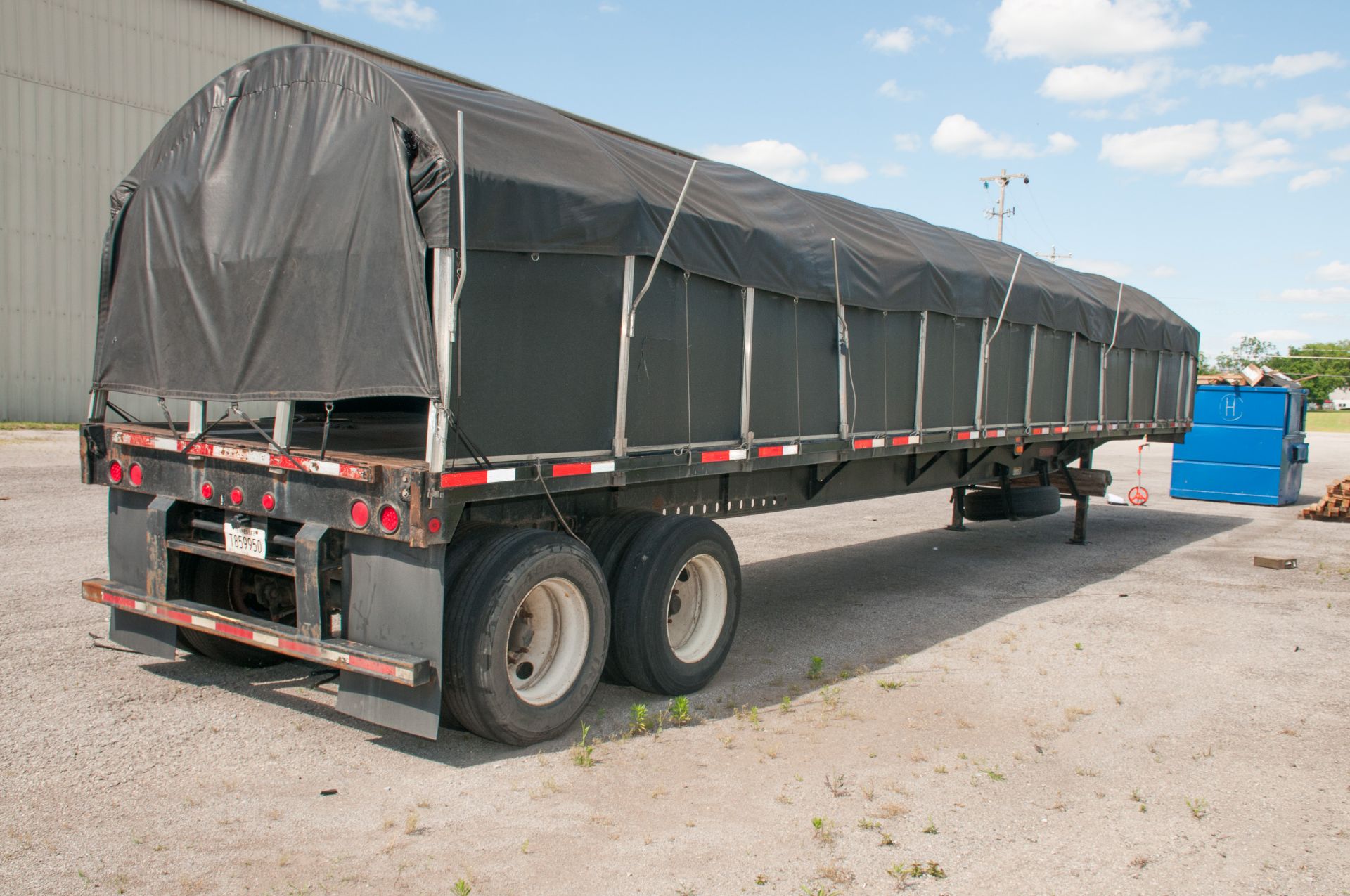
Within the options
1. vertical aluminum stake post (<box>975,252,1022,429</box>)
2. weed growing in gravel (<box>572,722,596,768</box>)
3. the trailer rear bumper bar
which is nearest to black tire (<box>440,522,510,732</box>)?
the trailer rear bumper bar

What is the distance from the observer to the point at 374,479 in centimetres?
462

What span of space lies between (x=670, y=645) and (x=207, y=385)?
2932mm

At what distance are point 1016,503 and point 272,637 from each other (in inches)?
342

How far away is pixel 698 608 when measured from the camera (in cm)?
649

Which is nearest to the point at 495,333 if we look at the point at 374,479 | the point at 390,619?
the point at 374,479

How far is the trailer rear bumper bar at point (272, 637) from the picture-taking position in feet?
15.1

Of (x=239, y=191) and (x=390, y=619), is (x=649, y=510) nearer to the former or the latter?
(x=390, y=619)

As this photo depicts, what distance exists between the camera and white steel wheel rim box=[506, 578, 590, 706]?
5230mm

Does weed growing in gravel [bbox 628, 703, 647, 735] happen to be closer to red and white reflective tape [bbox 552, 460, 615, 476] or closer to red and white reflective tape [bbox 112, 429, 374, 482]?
red and white reflective tape [bbox 552, 460, 615, 476]

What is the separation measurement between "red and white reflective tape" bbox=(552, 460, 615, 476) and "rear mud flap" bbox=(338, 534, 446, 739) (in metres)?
0.77

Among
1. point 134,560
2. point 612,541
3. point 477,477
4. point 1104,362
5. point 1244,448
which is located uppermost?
point 1104,362

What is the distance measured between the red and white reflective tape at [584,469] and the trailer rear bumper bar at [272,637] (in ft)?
3.71

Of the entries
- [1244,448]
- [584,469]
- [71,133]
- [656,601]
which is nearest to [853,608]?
[656,601]

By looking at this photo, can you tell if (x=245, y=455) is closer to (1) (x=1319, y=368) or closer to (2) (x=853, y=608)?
(2) (x=853, y=608)
